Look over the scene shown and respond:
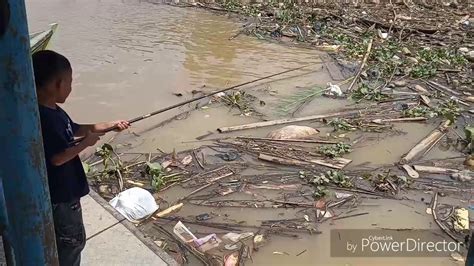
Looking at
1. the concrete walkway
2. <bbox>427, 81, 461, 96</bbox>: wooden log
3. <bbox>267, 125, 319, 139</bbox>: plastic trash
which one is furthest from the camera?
<bbox>427, 81, 461, 96</bbox>: wooden log

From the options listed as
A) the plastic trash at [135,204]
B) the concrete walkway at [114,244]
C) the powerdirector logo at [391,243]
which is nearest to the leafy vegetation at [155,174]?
the plastic trash at [135,204]

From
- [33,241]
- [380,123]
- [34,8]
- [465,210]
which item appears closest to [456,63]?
[380,123]

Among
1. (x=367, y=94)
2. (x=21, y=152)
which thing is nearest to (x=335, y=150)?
(x=367, y=94)

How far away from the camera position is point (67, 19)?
1082 cm

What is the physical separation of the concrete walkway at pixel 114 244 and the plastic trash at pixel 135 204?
375 mm

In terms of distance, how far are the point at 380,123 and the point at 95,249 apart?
12.6 ft

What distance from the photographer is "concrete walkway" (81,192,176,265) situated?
2.93 metres

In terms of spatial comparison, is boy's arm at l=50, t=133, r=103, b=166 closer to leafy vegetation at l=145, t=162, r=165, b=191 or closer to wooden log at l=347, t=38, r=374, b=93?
leafy vegetation at l=145, t=162, r=165, b=191

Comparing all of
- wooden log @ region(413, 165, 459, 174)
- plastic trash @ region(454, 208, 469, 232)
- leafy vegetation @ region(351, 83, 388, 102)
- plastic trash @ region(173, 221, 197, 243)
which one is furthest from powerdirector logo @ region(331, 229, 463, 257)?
leafy vegetation @ region(351, 83, 388, 102)

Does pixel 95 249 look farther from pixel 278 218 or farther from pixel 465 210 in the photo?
pixel 465 210

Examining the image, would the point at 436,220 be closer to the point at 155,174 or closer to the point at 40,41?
the point at 155,174

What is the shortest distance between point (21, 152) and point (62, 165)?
970mm

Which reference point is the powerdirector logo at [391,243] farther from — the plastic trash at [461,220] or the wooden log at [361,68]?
the wooden log at [361,68]

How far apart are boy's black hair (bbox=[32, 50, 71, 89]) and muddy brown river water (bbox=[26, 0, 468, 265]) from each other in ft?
4.53
